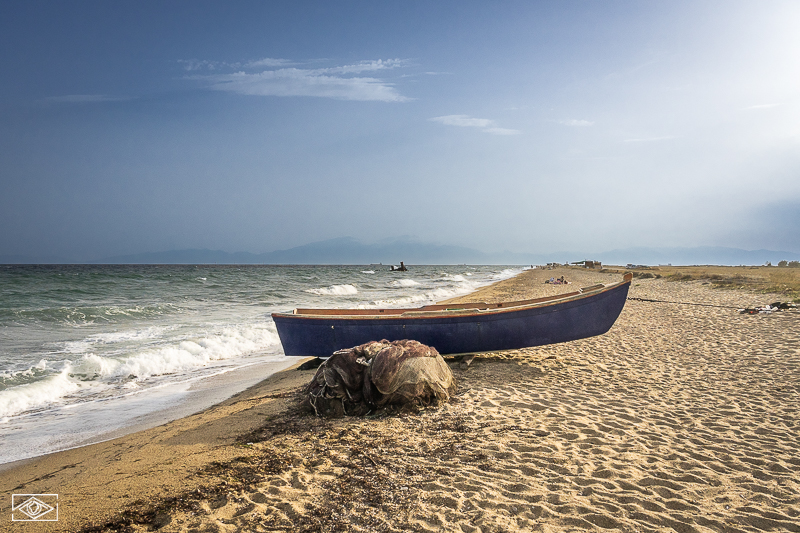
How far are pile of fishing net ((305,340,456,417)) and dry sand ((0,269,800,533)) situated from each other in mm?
255

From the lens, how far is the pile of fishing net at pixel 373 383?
18.6 feet

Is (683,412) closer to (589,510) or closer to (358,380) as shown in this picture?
(589,510)

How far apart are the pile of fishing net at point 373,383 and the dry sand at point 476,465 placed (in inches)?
10.0

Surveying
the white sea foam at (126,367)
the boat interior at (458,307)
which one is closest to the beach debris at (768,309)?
the boat interior at (458,307)

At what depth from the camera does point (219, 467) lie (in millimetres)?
4191

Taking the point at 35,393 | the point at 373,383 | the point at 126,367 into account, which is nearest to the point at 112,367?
the point at 126,367

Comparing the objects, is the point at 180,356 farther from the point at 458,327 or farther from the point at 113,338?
the point at 458,327

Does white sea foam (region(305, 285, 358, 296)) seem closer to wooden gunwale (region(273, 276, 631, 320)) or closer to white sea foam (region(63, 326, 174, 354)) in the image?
white sea foam (region(63, 326, 174, 354))

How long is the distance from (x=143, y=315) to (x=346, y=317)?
13.4 meters

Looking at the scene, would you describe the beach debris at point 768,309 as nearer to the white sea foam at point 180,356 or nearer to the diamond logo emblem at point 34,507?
the white sea foam at point 180,356

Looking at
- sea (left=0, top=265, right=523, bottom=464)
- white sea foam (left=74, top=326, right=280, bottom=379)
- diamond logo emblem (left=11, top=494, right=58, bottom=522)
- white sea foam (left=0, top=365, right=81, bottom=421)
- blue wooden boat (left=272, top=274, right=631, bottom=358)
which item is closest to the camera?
diamond logo emblem (left=11, top=494, right=58, bottom=522)

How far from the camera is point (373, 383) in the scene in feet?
18.8

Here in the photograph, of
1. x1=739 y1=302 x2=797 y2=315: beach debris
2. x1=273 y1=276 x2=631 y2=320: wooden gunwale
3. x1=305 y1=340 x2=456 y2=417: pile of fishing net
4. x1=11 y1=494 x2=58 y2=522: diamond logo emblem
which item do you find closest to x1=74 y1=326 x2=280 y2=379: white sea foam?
x1=273 y1=276 x2=631 y2=320: wooden gunwale

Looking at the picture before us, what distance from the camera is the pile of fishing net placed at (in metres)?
5.66
